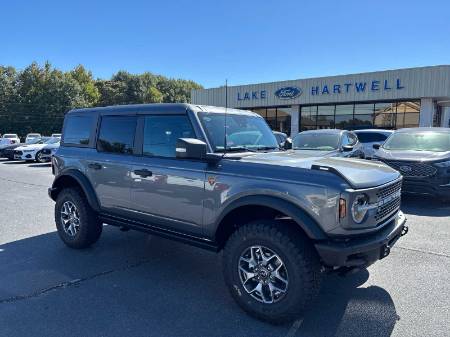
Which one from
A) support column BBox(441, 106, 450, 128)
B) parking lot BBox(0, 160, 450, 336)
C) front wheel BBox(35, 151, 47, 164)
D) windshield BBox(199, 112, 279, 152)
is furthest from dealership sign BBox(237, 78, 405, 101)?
windshield BBox(199, 112, 279, 152)

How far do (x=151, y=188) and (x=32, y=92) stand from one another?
55407mm

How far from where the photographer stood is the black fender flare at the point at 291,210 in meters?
3.10

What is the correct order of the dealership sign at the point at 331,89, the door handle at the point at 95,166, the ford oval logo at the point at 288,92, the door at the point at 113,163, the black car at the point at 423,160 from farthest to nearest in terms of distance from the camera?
1. the ford oval logo at the point at 288,92
2. the dealership sign at the point at 331,89
3. the black car at the point at 423,160
4. the door handle at the point at 95,166
5. the door at the point at 113,163

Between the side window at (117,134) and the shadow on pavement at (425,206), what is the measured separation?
5.85 meters

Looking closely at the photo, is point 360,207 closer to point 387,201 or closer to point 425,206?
point 387,201

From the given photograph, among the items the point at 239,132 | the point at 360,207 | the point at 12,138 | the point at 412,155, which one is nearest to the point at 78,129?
the point at 239,132

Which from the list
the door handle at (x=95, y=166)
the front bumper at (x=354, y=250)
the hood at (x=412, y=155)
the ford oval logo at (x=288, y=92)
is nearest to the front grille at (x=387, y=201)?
the front bumper at (x=354, y=250)

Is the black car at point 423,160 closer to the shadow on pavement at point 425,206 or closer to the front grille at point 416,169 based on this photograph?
the front grille at point 416,169

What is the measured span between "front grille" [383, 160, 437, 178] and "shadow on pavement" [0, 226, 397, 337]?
14.9 ft

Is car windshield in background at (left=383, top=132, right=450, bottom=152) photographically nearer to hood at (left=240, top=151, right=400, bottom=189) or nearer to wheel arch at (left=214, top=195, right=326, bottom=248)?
hood at (left=240, top=151, right=400, bottom=189)

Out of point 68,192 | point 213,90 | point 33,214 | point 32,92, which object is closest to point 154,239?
point 68,192

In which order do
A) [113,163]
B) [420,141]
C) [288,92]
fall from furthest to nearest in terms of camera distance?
[288,92] < [420,141] < [113,163]

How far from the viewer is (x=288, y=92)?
25531 millimetres

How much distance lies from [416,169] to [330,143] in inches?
92.1
